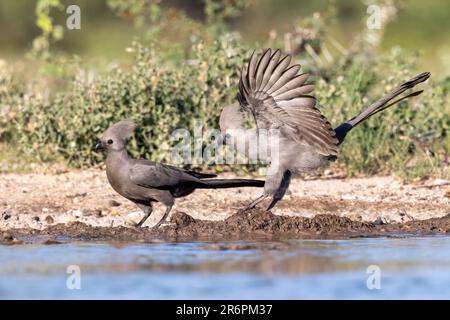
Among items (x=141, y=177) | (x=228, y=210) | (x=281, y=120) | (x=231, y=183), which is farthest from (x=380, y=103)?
(x=141, y=177)

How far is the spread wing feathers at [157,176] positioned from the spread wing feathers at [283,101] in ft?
2.25

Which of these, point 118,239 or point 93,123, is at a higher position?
point 93,123

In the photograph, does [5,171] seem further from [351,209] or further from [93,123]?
[351,209]

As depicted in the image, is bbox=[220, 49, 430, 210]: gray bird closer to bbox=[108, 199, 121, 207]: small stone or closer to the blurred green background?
bbox=[108, 199, 121, 207]: small stone

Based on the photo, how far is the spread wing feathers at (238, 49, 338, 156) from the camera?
7.82 metres

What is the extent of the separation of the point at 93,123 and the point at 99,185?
0.68 meters

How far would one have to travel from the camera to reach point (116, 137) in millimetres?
8047

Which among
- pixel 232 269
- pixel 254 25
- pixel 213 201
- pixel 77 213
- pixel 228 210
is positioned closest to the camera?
pixel 232 269

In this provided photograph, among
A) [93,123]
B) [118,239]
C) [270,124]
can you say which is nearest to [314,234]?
[270,124]

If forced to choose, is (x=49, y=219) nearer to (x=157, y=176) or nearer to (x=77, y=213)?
(x=77, y=213)

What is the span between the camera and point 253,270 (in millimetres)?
6520

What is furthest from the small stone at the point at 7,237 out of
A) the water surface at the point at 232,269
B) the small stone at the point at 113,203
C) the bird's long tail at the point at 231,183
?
the bird's long tail at the point at 231,183

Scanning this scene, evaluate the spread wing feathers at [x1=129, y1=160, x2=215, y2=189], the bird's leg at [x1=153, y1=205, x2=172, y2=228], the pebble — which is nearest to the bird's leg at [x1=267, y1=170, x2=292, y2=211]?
the spread wing feathers at [x1=129, y1=160, x2=215, y2=189]

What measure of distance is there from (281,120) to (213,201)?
1216 millimetres
